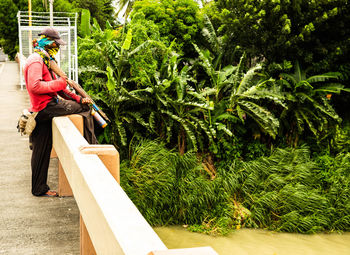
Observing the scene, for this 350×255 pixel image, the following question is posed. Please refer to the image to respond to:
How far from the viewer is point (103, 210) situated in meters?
2.32

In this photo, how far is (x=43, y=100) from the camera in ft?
16.3

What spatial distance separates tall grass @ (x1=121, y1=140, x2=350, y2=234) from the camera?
1004 centimetres

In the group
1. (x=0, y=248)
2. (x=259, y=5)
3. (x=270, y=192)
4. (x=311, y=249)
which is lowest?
(x=311, y=249)

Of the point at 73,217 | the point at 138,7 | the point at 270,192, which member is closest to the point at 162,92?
the point at 270,192

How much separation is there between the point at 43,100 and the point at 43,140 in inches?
17.7

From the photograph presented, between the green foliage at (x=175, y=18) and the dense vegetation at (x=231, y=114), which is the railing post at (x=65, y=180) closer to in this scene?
the dense vegetation at (x=231, y=114)

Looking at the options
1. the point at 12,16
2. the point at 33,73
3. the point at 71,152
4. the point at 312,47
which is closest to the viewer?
the point at 71,152

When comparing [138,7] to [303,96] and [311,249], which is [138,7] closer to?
[303,96]

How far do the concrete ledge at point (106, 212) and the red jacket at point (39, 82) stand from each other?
47.9 inches

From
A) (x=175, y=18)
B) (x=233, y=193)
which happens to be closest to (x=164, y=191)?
(x=233, y=193)

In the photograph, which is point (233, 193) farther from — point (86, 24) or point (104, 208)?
point (104, 208)

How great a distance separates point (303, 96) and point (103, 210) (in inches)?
437

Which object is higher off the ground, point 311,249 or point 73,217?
point 73,217

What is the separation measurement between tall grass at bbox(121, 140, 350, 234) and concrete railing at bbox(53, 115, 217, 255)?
605 centimetres
